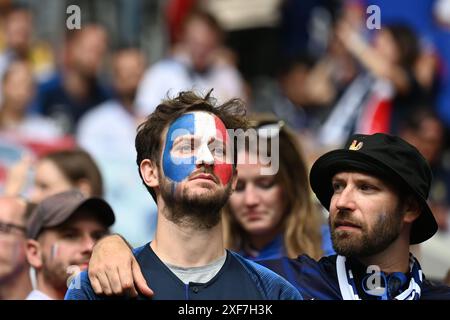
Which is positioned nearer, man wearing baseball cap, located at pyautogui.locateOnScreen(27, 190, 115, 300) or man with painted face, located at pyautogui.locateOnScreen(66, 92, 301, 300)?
man with painted face, located at pyautogui.locateOnScreen(66, 92, 301, 300)

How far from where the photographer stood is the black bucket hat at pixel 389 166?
4.11m

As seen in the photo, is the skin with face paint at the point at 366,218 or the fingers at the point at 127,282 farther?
the skin with face paint at the point at 366,218

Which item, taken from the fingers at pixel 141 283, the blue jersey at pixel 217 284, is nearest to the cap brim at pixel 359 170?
the blue jersey at pixel 217 284

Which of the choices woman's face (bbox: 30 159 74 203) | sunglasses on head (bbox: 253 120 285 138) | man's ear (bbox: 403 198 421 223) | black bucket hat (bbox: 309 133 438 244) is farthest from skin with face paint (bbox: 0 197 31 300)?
man's ear (bbox: 403 198 421 223)

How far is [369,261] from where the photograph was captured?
418cm

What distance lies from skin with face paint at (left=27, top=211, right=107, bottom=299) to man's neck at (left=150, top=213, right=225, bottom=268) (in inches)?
43.6

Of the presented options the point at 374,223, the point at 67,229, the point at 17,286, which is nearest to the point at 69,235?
the point at 67,229

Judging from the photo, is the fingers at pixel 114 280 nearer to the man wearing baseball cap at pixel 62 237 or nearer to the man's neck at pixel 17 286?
the man wearing baseball cap at pixel 62 237

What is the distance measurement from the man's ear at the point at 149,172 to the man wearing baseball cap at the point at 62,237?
0.90 metres

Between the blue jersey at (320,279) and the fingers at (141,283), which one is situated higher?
the fingers at (141,283)

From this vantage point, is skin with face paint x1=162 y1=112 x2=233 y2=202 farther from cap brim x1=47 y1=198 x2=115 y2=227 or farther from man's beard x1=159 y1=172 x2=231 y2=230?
cap brim x1=47 y1=198 x2=115 y2=227

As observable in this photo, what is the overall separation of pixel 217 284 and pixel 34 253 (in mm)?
1508

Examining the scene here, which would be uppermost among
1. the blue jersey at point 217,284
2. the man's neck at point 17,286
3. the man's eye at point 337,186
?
the man's eye at point 337,186

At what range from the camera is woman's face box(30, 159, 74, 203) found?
21.2ft
